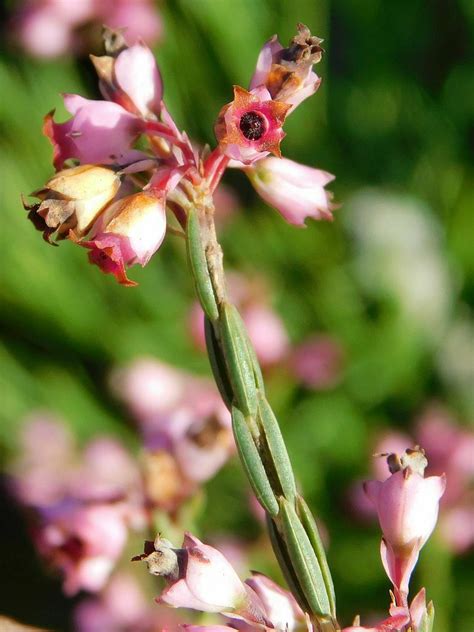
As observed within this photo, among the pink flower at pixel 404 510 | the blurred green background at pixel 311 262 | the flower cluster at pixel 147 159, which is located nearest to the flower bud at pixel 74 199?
the flower cluster at pixel 147 159

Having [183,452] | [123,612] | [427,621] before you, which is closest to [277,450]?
[427,621]

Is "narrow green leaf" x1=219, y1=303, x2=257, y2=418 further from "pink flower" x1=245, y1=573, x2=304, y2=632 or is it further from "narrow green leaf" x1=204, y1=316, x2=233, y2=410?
"pink flower" x1=245, y1=573, x2=304, y2=632

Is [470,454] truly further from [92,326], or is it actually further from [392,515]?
[392,515]

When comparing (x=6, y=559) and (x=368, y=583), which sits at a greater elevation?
(x=6, y=559)

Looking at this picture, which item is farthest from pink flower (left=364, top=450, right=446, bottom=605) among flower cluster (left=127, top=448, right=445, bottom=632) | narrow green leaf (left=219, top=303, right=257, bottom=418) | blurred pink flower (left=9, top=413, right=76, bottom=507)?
blurred pink flower (left=9, top=413, right=76, bottom=507)

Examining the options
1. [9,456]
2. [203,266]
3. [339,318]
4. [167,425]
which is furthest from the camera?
[9,456]

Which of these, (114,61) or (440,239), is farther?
(440,239)

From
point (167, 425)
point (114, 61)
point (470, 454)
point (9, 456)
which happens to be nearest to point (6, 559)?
point (9, 456)
